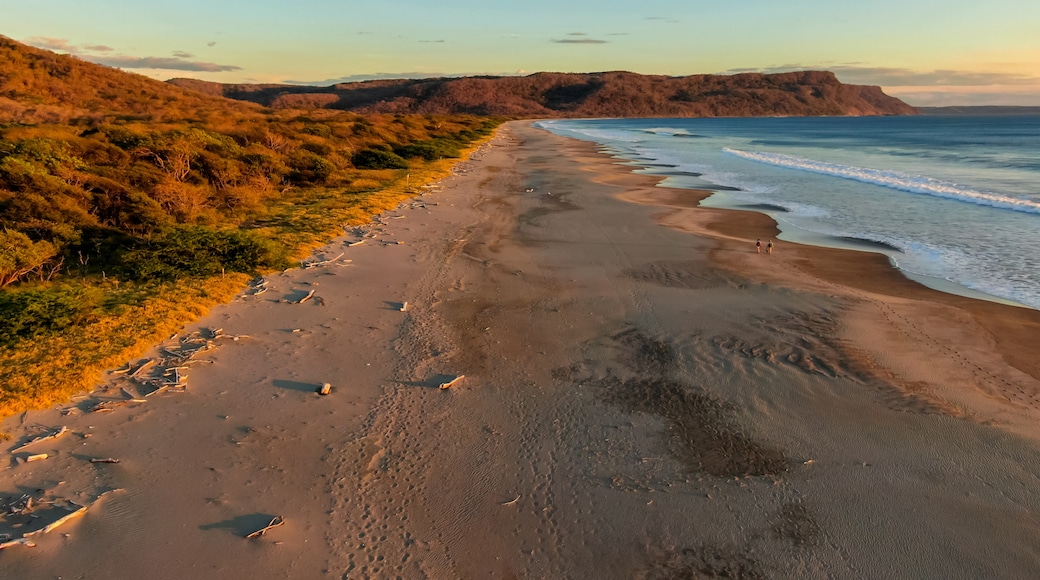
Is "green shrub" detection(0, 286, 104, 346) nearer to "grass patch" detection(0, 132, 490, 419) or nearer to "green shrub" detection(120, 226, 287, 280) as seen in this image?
"grass patch" detection(0, 132, 490, 419)

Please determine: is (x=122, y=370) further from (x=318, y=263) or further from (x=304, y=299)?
(x=318, y=263)

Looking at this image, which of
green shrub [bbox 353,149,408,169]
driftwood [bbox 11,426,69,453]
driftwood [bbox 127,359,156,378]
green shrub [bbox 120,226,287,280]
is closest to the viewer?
driftwood [bbox 11,426,69,453]

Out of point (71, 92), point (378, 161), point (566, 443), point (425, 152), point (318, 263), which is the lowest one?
point (566, 443)

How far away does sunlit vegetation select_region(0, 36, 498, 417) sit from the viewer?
7.77 meters

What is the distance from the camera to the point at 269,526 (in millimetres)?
4828

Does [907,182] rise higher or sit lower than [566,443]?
higher

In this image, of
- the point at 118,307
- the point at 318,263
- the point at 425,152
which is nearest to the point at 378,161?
the point at 425,152

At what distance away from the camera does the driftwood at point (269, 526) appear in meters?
4.74

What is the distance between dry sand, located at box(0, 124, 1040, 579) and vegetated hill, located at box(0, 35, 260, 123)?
2987 centimetres

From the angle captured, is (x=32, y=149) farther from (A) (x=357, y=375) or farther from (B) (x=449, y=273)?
(A) (x=357, y=375)

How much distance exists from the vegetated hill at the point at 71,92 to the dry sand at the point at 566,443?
29873mm

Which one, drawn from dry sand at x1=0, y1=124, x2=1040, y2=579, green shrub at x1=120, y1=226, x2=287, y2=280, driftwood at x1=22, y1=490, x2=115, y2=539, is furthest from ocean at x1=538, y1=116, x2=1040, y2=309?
driftwood at x1=22, y1=490, x2=115, y2=539

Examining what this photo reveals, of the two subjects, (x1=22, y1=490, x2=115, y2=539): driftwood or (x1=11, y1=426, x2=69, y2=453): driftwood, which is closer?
(x1=22, y1=490, x2=115, y2=539): driftwood

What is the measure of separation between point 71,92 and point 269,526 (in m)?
49.3
